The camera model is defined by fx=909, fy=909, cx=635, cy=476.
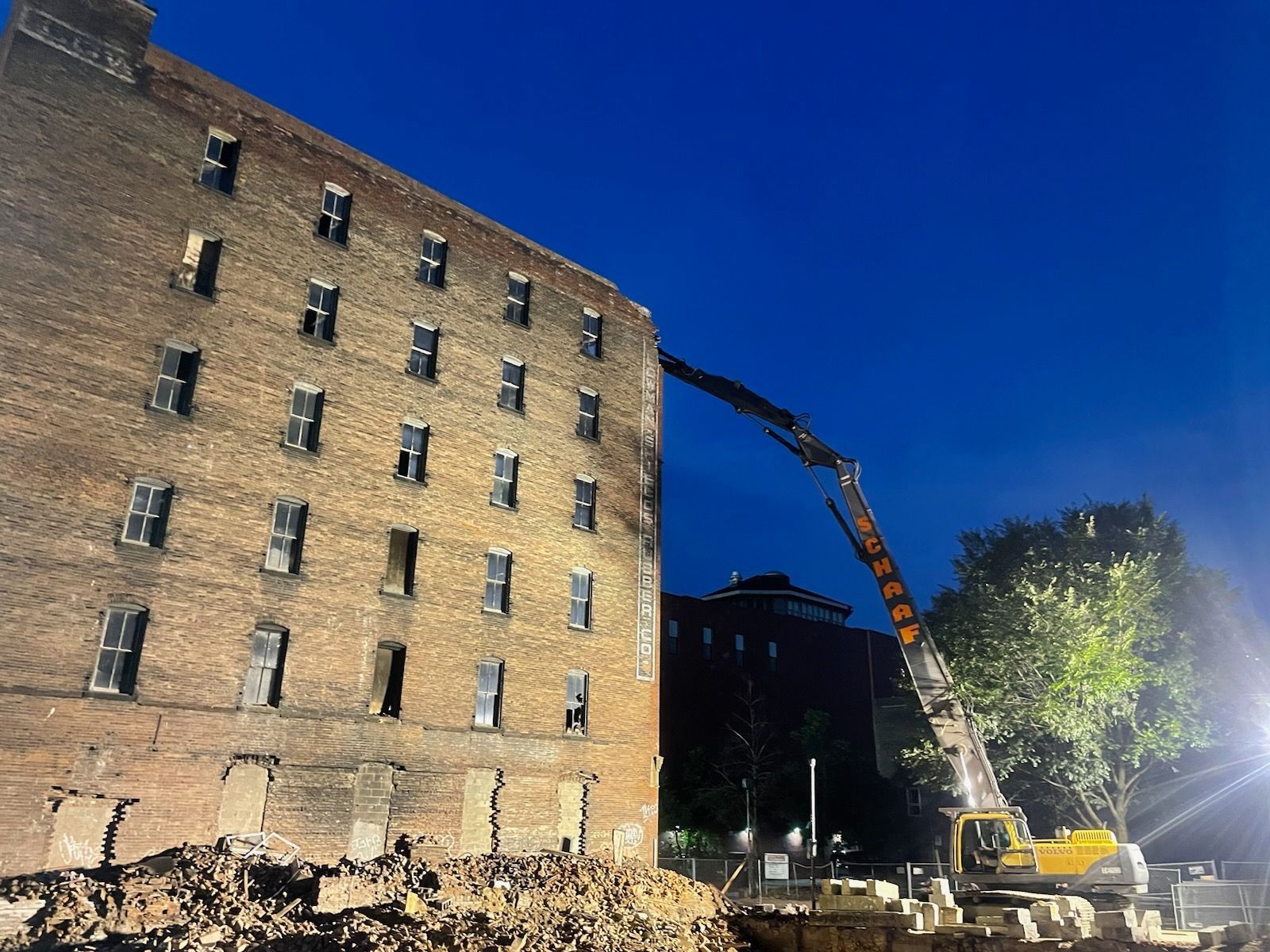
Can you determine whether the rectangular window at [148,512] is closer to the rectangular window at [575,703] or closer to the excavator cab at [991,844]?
the rectangular window at [575,703]

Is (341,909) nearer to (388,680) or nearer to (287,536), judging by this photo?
(388,680)

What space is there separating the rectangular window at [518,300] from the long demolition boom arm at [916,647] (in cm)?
908

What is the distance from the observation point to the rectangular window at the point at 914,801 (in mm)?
46281

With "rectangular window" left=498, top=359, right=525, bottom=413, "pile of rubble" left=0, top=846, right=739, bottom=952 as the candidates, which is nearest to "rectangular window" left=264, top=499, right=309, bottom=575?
"pile of rubble" left=0, top=846, right=739, bottom=952

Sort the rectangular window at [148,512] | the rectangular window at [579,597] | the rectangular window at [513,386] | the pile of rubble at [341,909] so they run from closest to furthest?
the pile of rubble at [341,909] → the rectangular window at [148,512] → the rectangular window at [579,597] → the rectangular window at [513,386]

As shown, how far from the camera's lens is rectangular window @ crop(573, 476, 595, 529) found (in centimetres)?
2934

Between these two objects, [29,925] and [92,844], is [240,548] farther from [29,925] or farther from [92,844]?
[29,925]

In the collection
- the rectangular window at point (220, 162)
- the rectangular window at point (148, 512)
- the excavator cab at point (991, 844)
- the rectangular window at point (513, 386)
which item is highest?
the rectangular window at point (220, 162)

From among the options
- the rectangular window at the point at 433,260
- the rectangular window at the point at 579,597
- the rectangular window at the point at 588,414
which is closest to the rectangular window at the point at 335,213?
the rectangular window at the point at 433,260

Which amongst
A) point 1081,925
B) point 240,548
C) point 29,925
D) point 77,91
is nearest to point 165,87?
point 77,91

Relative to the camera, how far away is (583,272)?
3225 centimetres

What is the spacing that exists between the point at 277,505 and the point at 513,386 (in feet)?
28.8

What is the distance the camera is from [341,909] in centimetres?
1694

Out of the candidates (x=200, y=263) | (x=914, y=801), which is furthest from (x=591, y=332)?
(x=914, y=801)
